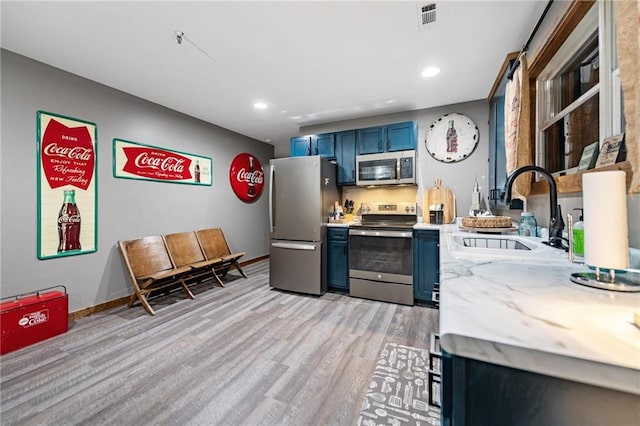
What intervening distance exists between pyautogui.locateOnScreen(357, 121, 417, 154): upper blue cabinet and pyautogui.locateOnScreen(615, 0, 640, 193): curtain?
2.55m

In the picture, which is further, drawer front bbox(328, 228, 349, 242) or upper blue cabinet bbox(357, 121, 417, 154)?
upper blue cabinet bbox(357, 121, 417, 154)

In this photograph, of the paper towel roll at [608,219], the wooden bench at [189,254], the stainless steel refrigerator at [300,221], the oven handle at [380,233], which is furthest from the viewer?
the wooden bench at [189,254]

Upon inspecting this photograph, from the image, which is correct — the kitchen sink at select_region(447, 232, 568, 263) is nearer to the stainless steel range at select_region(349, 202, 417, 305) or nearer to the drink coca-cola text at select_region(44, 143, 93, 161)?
the stainless steel range at select_region(349, 202, 417, 305)

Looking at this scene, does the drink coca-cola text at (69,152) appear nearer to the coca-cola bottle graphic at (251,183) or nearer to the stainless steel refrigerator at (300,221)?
the stainless steel refrigerator at (300,221)

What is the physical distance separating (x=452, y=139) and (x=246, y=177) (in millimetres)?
3614

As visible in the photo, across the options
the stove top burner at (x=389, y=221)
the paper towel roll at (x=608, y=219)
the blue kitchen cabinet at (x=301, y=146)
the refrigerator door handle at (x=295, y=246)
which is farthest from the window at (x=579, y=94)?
the blue kitchen cabinet at (x=301, y=146)

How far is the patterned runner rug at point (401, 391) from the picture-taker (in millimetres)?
1360

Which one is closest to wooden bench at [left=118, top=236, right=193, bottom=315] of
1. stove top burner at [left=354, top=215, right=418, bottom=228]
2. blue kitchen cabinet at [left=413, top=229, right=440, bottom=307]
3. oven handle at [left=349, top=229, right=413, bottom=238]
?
oven handle at [left=349, top=229, right=413, bottom=238]

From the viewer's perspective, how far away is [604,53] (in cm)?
123

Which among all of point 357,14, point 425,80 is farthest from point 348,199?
point 357,14

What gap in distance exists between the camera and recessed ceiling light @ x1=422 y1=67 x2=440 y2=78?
2.57 metres

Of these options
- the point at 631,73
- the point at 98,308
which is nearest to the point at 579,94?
the point at 631,73

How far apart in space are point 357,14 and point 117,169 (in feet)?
9.96

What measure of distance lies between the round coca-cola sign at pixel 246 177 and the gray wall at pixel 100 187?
21cm
